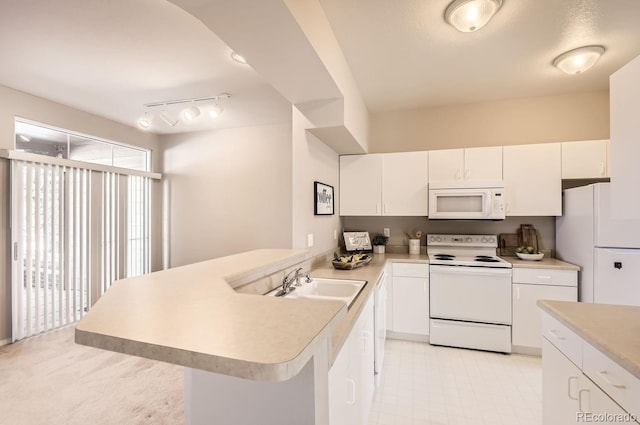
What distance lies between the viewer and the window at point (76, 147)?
3.22 meters

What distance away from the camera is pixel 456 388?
2.21 metres

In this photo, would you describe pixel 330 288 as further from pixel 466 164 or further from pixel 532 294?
pixel 466 164

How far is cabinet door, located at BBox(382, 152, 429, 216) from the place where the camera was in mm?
3273

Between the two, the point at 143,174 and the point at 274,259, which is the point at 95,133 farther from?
the point at 274,259

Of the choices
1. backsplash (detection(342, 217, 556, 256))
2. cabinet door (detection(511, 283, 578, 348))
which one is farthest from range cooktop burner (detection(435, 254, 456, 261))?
cabinet door (detection(511, 283, 578, 348))

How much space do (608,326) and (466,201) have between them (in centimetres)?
208

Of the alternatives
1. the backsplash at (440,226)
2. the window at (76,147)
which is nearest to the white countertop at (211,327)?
the backsplash at (440,226)

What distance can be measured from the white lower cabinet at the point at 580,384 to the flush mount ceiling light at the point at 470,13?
174cm

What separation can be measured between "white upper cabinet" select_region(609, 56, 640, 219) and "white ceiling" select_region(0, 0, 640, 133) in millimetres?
941

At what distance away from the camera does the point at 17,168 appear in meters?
2.98

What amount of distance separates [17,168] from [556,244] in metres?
5.77

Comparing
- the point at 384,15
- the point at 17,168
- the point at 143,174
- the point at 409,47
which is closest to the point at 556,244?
the point at 409,47

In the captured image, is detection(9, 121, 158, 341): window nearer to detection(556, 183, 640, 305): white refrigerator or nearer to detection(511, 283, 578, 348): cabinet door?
detection(511, 283, 578, 348): cabinet door

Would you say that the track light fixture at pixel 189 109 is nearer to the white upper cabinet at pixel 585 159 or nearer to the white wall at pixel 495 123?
the white wall at pixel 495 123
